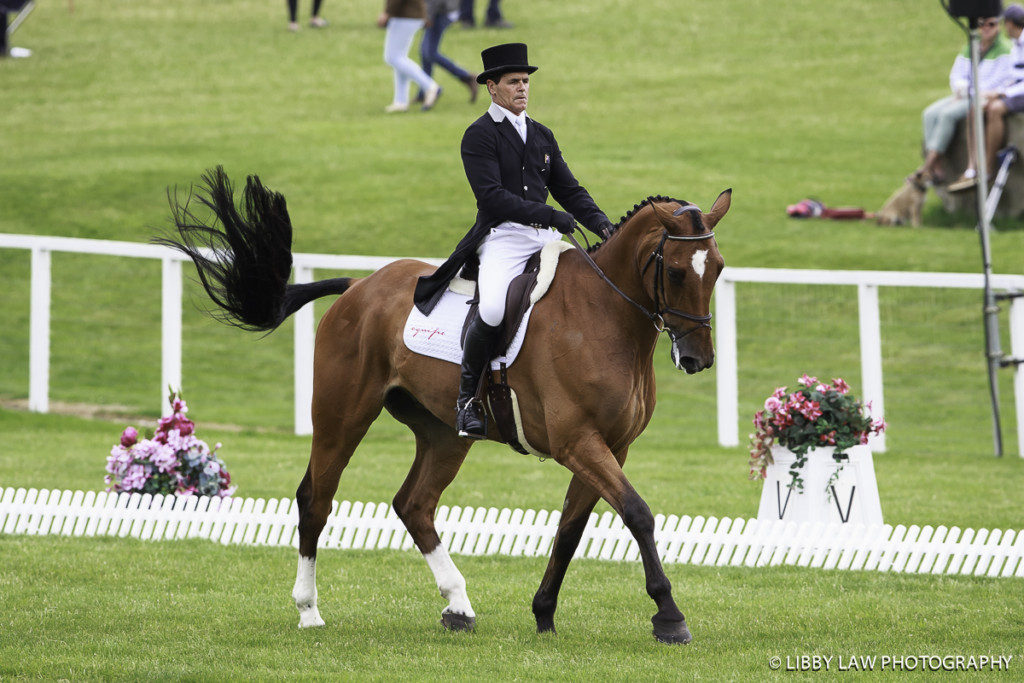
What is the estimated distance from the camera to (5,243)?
1336cm

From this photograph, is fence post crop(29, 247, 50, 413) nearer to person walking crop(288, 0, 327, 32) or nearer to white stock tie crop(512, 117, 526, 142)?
white stock tie crop(512, 117, 526, 142)

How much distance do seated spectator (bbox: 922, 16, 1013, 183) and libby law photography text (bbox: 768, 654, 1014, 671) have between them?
36.9 feet

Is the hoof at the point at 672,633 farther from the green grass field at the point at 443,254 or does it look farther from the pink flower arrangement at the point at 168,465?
the pink flower arrangement at the point at 168,465

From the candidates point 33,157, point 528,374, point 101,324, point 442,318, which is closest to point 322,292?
point 442,318

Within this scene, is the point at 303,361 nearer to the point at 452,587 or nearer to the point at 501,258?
the point at 452,587

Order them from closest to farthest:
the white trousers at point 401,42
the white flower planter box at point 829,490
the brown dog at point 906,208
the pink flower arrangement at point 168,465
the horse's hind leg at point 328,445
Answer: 1. the horse's hind leg at point 328,445
2. the white flower planter box at point 829,490
3. the pink flower arrangement at point 168,465
4. the brown dog at point 906,208
5. the white trousers at point 401,42

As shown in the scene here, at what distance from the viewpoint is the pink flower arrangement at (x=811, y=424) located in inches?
331

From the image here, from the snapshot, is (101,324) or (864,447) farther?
(101,324)

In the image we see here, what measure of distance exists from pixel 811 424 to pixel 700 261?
3.14 metres

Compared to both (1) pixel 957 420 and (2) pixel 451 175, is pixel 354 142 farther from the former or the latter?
(1) pixel 957 420

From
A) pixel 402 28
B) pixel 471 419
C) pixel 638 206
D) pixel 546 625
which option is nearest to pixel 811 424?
pixel 546 625

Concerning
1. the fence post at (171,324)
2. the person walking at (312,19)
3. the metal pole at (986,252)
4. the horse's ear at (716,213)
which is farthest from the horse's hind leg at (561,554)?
the person walking at (312,19)

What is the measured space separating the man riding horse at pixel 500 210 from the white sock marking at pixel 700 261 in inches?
29.0

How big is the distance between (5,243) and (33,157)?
8.72 metres
